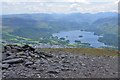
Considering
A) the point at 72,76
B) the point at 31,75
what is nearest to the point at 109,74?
the point at 72,76

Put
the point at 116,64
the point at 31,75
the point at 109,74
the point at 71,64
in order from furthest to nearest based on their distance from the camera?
the point at 116,64 < the point at 71,64 < the point at 109,74 < the point at 31,75

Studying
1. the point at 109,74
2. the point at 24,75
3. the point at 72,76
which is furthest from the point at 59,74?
the point at 109,74

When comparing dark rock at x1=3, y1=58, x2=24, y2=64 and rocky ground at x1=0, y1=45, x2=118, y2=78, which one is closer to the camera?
rocky ground at x1=0, y1=45, x2=118, y2=78

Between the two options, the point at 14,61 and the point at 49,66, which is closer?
the point at 49,66

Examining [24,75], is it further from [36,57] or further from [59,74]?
[36,57]

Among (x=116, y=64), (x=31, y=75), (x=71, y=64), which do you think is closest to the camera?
(x=31, y=75)

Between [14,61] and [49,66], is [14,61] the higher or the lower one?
the higher one

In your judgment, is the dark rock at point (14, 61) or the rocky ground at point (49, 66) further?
the dark rock at point (14, 61)

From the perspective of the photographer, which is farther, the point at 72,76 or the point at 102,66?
the point at 102,66
